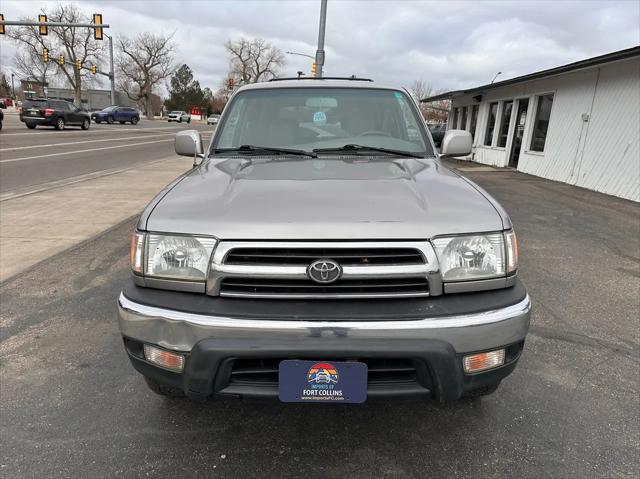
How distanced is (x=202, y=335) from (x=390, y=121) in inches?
85.5

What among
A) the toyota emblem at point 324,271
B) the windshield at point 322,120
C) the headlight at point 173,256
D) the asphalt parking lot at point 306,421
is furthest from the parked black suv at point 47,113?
the toyota emblem at point 324,271

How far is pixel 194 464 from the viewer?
212 cm

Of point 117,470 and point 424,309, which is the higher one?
point 424,309

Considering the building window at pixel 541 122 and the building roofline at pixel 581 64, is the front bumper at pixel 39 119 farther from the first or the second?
the building window at pixel 541 122

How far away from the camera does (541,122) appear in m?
14.7

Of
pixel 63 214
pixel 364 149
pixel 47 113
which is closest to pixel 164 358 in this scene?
pixel 364 149

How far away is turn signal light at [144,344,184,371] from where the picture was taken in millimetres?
1872

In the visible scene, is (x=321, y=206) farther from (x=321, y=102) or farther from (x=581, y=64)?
(x=581, y=64)

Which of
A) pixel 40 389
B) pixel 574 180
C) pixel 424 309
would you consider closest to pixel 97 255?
pixel 40 389

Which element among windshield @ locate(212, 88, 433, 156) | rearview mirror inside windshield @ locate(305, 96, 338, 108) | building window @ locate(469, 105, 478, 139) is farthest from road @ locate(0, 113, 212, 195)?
building window @ locate(469, 105, 478, 139)

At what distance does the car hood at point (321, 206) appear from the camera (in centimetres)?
186

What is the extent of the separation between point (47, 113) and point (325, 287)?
97.1ft

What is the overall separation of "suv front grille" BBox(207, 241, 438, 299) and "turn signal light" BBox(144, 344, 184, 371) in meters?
0.30

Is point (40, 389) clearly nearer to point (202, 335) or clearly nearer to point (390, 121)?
point (202, 335)
